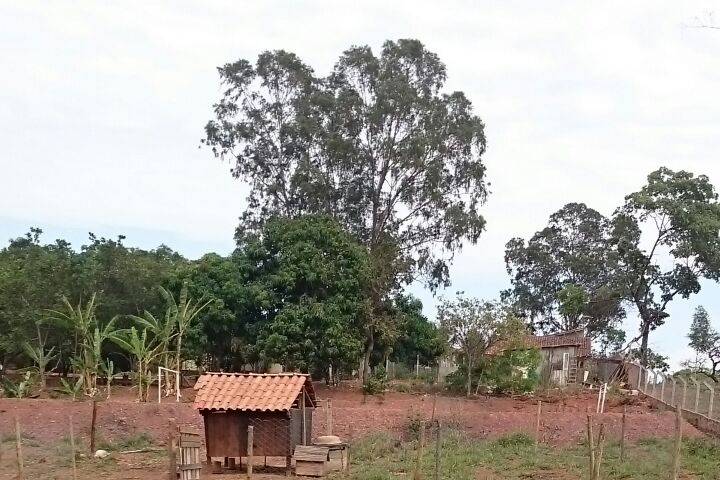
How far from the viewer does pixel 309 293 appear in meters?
33.3

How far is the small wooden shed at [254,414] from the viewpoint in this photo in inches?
741

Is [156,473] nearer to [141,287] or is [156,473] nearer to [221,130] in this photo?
[141,287]

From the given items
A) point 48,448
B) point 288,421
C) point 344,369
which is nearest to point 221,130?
point 344,369

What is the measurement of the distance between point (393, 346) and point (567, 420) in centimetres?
1231

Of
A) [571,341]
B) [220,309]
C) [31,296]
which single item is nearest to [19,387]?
[31,296]

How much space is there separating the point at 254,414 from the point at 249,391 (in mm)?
509

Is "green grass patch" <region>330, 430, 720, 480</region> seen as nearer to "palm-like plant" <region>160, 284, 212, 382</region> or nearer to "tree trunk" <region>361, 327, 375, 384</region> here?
"palm-like plant" <region>160, 284, 212, 382</region>

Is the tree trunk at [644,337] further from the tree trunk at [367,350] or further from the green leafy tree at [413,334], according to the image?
the tree trunk at [367,350]

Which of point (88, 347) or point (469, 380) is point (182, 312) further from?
point (469, 380)

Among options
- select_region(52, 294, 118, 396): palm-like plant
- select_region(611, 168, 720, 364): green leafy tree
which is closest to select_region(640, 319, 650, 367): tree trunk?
select_region(611, 168, 720, 364): green leafy tree

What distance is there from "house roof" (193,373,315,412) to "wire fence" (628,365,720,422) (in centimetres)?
1013

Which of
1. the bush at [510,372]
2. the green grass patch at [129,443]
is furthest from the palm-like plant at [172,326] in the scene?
the bush at [510,372]

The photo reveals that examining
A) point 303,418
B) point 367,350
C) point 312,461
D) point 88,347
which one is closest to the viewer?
point 312,461

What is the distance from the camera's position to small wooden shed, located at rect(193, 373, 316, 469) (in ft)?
61.7
